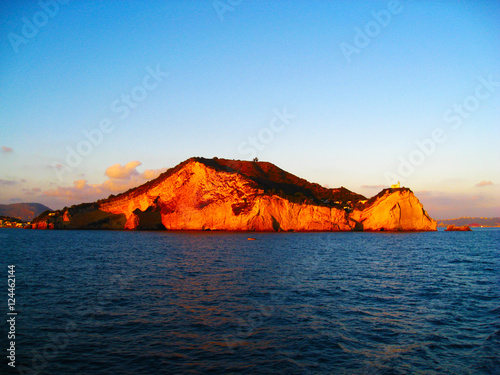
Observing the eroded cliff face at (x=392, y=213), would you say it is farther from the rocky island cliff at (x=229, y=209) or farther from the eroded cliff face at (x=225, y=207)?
the eroded cliff face at (x=225, y=207)

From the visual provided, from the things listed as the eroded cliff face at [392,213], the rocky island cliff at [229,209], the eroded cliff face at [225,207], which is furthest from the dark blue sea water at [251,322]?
the eroded cliff face at [392,213]

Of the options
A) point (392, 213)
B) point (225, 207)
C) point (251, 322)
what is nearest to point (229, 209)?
point (225, 207)

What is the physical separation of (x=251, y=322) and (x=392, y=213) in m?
80.1

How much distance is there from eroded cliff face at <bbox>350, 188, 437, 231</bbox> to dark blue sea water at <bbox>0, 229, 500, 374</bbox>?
63.3m

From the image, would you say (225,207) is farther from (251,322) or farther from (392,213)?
(251,322)

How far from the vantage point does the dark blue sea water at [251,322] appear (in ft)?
31.5

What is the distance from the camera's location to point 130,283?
19531 millimetres

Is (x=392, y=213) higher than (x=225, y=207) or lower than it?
lower

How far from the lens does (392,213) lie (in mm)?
85188

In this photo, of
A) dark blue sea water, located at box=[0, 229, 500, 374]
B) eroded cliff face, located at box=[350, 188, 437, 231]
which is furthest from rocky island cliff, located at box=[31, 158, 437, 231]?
dark blue sea water, located at box=[0, 229, 500, 374]

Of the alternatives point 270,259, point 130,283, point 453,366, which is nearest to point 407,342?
point 453,366

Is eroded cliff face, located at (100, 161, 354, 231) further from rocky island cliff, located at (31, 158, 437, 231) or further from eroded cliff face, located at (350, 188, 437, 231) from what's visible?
eroded cliff face, located at (350, 188, 437, 231)

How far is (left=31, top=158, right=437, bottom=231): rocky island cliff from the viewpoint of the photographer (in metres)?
81.0

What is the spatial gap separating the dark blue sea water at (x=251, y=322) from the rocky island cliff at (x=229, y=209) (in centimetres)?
5694
